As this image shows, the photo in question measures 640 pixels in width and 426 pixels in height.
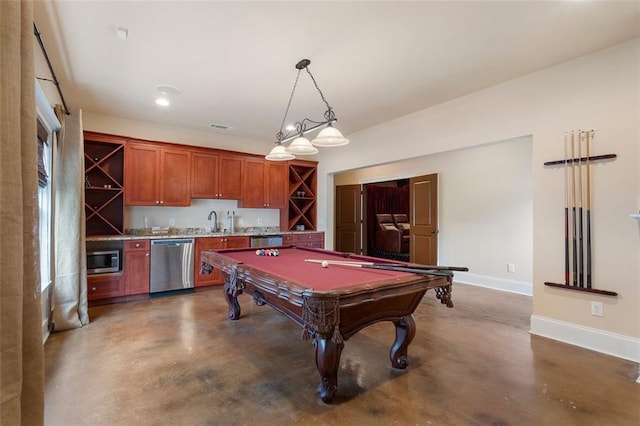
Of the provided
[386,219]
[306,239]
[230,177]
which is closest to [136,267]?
[230,177]

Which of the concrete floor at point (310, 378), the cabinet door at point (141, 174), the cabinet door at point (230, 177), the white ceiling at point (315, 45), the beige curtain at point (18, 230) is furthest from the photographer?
the cabinet door at point (230, 177)

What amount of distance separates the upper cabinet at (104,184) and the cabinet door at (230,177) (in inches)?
57.5

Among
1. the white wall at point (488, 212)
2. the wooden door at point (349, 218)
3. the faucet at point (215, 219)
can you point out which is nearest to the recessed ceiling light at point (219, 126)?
the faucet at point (215, 219)

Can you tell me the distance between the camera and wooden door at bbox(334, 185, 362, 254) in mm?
7016

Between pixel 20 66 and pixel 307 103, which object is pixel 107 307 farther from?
pixel 20 66

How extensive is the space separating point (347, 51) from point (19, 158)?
251 centimetres

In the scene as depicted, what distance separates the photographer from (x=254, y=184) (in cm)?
554

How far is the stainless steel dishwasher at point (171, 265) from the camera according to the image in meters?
4.34

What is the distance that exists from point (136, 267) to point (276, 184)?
2.70 m

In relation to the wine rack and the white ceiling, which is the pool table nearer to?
the white ceiling

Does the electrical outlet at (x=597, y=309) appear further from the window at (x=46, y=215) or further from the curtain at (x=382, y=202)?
the curtain at (x=382, y=202)

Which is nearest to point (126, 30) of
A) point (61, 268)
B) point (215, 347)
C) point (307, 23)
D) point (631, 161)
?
point (307, 23)

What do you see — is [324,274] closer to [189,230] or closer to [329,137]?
[329,137]

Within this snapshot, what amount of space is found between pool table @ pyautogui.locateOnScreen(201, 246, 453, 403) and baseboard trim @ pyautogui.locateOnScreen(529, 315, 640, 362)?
5.18 ft
